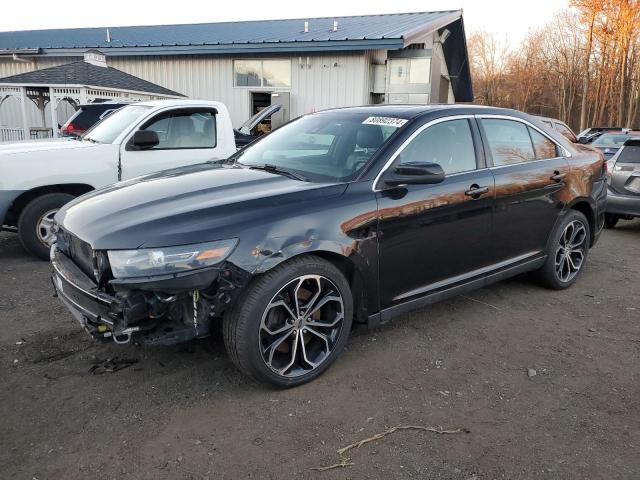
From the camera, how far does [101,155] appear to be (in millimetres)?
5734

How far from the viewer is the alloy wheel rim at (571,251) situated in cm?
490

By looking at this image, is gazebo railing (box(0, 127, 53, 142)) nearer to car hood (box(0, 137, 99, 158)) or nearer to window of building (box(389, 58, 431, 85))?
car hood (box(0, 137, 99, 158))

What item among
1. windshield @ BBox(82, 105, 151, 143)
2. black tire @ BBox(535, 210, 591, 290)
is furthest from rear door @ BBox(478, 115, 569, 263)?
windshield @ BBox(82, 105, 151, 143)

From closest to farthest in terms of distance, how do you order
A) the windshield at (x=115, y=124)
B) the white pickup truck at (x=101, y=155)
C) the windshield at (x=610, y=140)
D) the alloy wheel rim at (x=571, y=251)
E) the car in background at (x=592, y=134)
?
the alloy wheel rim at (x=571, y=251)
the white pickup truck at (x=101, y=155)
the windshield at (x=115, y=124)
the windshield at (x=610, y=140)
the car in background at (x=592, y=134)

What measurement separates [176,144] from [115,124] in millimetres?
770

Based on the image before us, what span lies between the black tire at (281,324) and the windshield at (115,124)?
13.0 feet

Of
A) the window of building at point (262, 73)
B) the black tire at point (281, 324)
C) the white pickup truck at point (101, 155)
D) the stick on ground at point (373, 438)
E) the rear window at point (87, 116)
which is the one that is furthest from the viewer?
the window of building at point (262, 73)

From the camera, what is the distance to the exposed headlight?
2.65m

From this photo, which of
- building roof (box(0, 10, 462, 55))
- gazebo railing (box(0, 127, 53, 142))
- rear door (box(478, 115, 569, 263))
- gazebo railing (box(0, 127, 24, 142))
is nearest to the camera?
rear door (box(478, 115, 569, 263))

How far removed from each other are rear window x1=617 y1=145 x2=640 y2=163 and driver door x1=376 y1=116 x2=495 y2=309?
508cm

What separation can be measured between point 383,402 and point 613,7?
35985 millimetres

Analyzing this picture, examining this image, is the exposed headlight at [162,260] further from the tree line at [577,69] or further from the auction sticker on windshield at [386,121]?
the tree line at [577,69]

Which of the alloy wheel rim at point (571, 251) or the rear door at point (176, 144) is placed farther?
the rear door at point (176, 144)

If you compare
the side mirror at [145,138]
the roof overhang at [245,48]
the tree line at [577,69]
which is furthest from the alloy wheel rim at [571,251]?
the tree line at [577,69]
